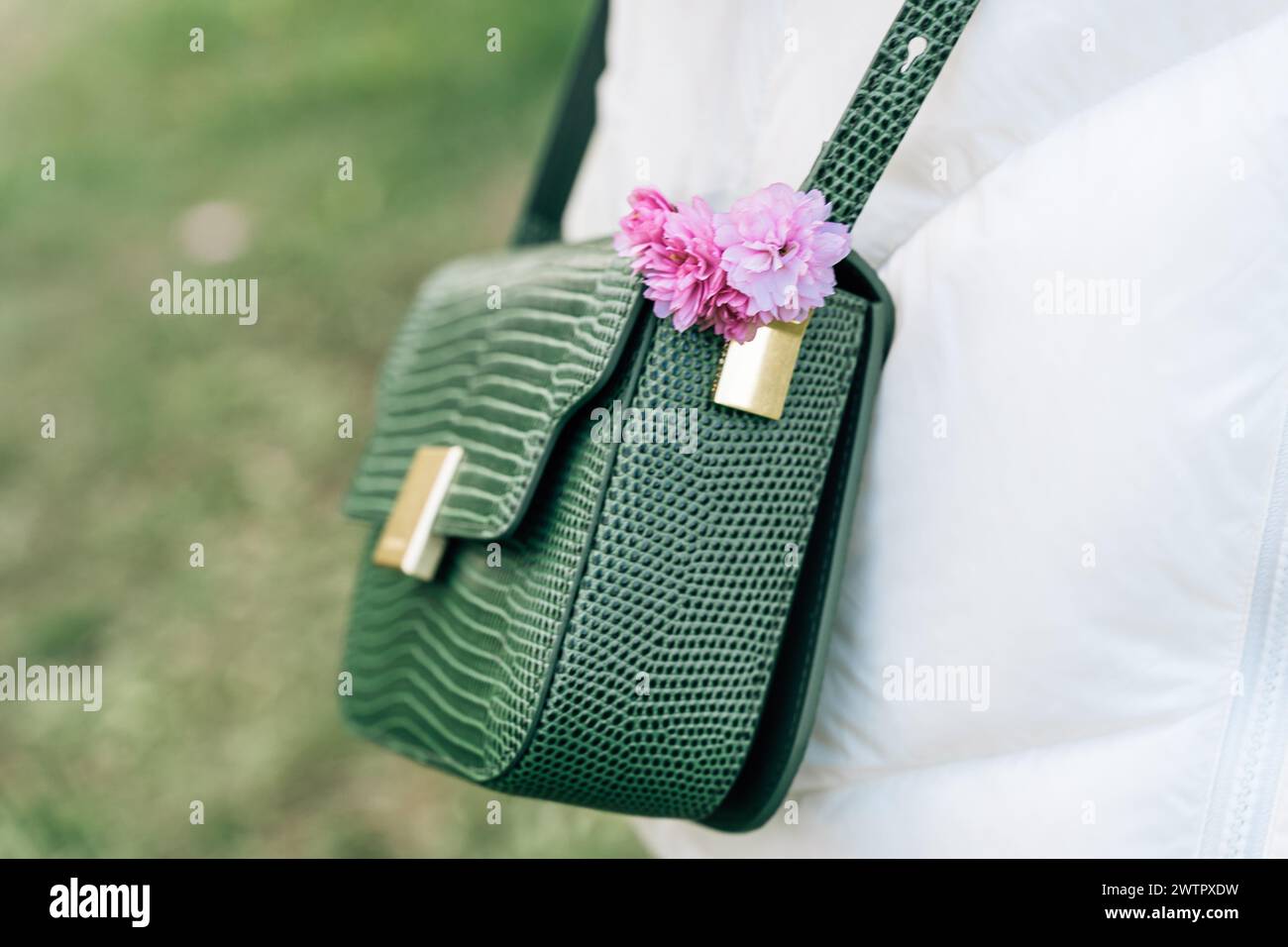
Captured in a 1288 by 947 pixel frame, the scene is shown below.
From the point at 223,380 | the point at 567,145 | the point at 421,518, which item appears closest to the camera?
the point at 421,518

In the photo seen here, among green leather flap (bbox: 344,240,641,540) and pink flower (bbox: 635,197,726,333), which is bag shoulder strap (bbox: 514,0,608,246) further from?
pink flower (bbox: 635,197,726,333)

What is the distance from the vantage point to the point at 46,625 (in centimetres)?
175

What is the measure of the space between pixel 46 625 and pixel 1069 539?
1.56 meters

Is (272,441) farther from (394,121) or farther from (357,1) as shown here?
(357,1)

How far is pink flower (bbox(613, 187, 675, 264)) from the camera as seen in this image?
734mm

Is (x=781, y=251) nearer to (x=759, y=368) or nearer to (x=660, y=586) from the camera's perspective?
(x=759, y=368)

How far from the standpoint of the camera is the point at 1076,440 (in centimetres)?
72

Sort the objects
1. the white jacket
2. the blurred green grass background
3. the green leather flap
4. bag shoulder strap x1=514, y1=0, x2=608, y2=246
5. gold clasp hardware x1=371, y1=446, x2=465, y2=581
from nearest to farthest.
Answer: the white jacket → the green leather flap → gold clasp hardware x1=371, y1=446, x2=465, y2=581 → bag shoulder strap x1=514, y1=0, x2=608, y2=246 → the blurred green grass background

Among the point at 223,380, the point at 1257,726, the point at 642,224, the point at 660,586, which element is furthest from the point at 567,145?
the point at 223,380

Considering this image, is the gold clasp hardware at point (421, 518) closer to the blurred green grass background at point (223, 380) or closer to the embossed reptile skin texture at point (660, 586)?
the embossed reptile skin texture at point (660, 586)

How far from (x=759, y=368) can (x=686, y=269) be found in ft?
0.25

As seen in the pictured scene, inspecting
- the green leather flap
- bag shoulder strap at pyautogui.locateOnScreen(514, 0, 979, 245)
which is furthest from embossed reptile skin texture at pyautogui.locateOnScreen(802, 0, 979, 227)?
the green leather flap

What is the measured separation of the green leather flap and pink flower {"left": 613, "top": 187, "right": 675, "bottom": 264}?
0.02 m

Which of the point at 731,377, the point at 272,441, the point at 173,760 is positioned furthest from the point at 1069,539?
the point at 272,441
